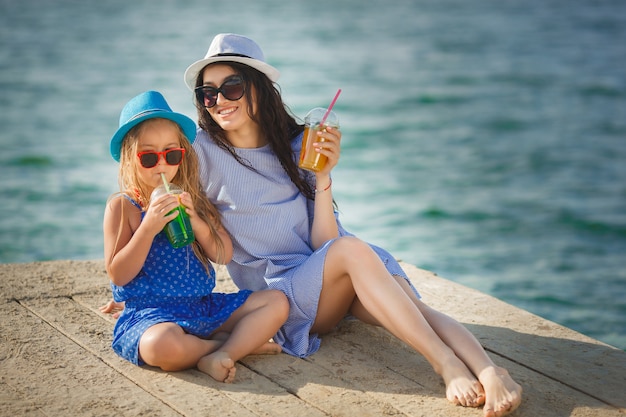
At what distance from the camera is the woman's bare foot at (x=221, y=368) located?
286 centimetres

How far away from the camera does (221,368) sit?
9.36ft

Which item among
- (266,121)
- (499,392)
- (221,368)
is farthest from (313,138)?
(499,392)

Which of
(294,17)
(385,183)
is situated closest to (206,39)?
(294,17)

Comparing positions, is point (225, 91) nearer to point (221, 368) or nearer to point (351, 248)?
point (351, 248)

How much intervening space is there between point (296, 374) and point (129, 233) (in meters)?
0.80

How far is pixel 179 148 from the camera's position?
10.2 ft

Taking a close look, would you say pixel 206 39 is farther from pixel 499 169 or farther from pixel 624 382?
pixel 624 382

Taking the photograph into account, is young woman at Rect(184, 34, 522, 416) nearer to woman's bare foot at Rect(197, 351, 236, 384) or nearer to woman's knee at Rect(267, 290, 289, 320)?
woman's knee at Rect(267, 290, 289, 320)

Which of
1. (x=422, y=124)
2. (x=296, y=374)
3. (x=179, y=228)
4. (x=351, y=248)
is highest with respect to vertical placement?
(x=179, y=228)

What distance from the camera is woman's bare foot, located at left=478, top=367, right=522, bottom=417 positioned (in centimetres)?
262

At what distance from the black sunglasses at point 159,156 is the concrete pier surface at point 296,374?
0.74 metres

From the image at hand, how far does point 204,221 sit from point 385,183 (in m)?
6.51

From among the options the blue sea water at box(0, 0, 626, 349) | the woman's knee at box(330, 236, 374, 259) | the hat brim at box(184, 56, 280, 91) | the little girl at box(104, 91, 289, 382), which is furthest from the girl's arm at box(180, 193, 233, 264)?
the blue sea water at box(0, 0, 626, 349)

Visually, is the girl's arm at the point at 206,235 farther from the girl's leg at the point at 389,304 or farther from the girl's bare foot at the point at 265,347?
the girl's leg at the point at 389,304
